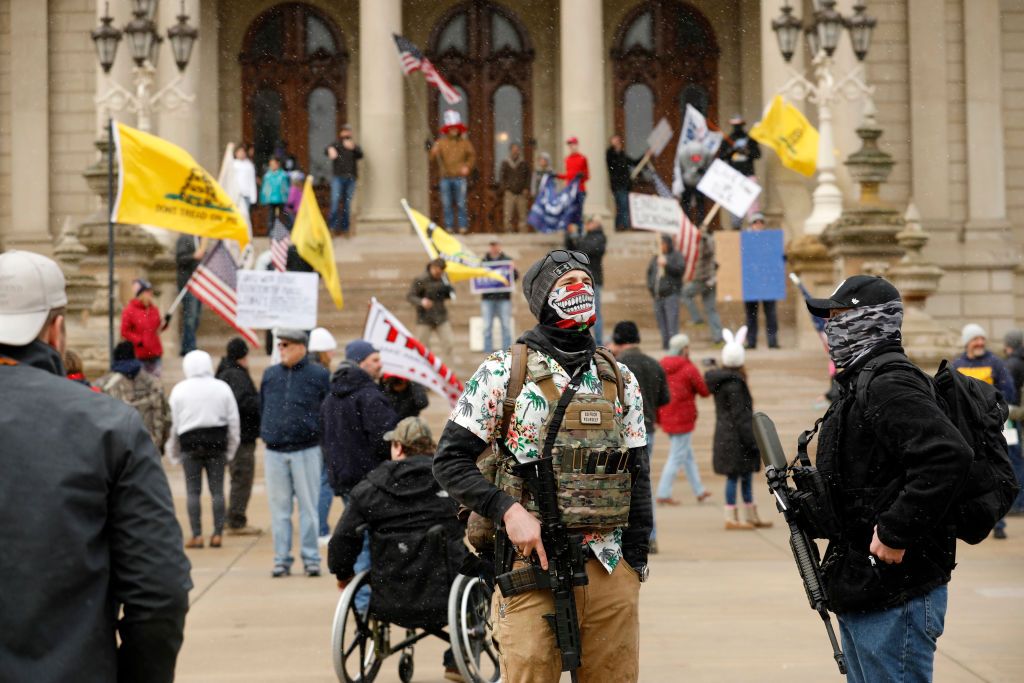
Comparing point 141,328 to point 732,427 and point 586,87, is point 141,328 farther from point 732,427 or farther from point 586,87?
point 586,87

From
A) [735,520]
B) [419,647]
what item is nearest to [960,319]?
[735,520]

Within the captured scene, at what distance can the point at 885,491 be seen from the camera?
4809mm

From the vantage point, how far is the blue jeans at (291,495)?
11.9m

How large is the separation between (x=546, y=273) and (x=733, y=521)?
931 cm

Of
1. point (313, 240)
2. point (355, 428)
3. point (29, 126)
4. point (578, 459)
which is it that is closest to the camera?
point (578, 459)

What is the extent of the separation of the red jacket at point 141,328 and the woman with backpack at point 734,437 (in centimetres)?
726

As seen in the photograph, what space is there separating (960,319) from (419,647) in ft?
82.7

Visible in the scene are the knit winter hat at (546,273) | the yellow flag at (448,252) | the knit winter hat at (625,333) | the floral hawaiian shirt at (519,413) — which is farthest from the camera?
the yellow flag at (448,252)

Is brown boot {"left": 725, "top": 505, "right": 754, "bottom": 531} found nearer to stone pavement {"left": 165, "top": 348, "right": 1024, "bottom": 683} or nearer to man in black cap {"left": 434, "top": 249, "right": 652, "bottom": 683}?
stone pavement {"left": 165, "top": 348, "right": 1024, "bottom": 683}

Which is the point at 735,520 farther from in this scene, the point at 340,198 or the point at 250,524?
the point at 340,198

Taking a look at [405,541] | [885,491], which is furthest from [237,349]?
[885,491]

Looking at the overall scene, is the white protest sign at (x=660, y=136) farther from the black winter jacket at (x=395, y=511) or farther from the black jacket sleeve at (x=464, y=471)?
the black jacket sleeve at (x=464, y=471)

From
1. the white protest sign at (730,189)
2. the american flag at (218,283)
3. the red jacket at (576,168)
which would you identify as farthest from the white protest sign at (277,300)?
the red jacket at (576,168)

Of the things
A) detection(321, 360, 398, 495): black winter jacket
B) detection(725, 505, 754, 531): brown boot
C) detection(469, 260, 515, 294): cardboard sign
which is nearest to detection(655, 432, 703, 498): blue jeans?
detection(725, 505, 754, 531): brown boot
